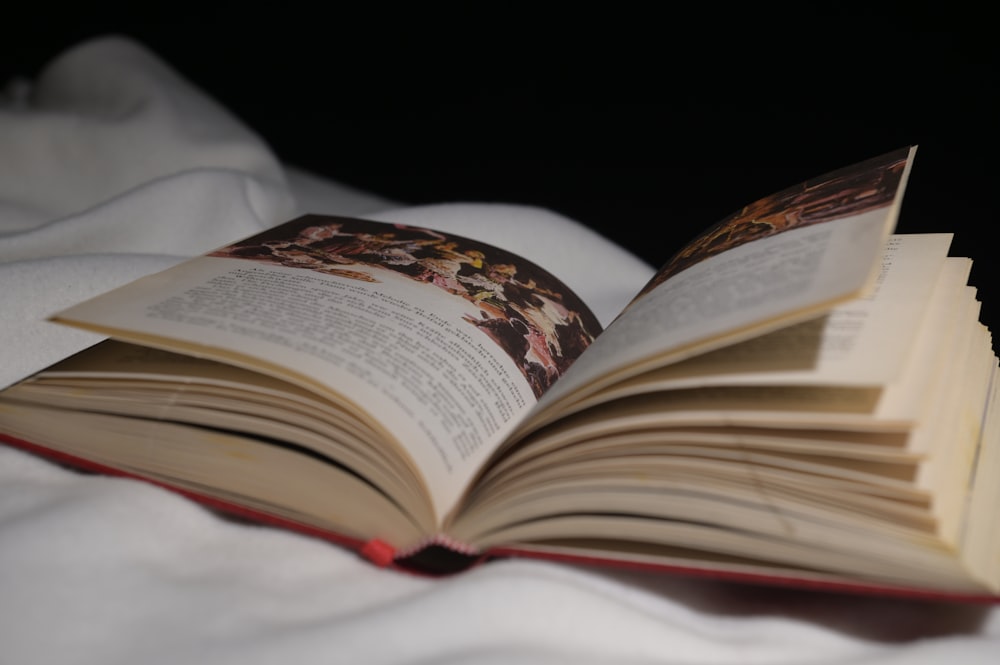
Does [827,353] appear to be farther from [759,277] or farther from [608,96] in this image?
[608,96]

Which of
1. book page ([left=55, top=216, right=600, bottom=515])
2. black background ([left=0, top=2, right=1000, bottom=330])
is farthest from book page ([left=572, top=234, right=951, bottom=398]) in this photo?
black background ([left=0, top=2, right=1000, bottom=330])

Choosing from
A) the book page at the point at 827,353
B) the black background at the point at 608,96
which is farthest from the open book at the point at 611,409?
the black background at the point at 608,96

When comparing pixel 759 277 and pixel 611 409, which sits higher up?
pixel 759 277

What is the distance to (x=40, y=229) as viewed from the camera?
1.04 metres

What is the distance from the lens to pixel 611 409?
59 cm

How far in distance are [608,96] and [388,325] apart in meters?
1.88

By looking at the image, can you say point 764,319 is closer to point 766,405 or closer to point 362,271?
point 766,405

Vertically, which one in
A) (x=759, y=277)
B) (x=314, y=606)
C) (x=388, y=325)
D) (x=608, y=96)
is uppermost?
(x=608, y=96)

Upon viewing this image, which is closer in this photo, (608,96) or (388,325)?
(388,325)

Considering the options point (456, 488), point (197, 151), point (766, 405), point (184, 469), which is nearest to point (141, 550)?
point (184, 469)

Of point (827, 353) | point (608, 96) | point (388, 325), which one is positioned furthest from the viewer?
point (608, 96)

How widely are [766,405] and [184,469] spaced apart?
1.29 ft

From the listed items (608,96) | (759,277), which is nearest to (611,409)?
(759,277)

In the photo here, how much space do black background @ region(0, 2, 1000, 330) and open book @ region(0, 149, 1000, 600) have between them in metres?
1.36
